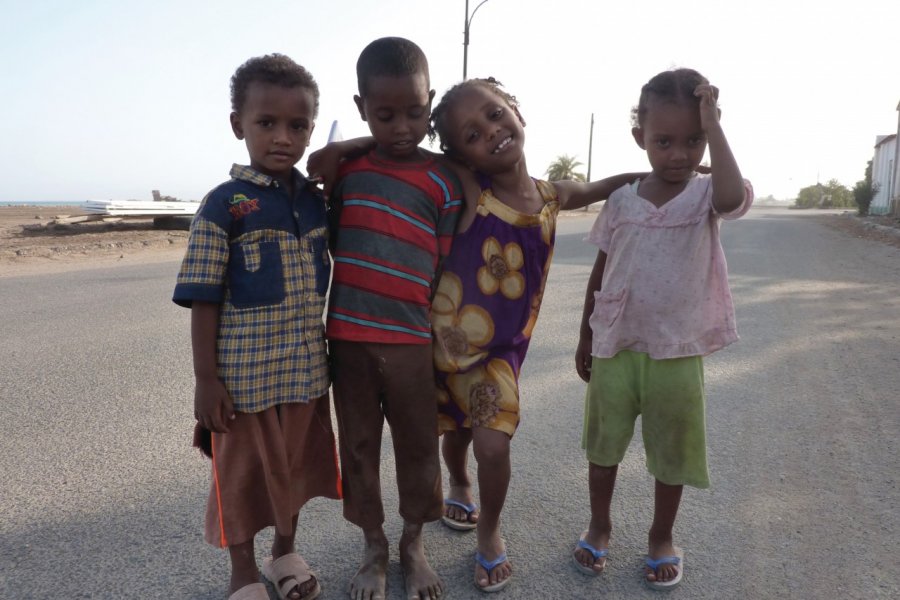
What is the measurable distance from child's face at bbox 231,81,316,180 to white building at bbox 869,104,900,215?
3044cm

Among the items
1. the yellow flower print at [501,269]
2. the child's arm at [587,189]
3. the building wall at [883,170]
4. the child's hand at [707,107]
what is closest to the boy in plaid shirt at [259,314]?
the yellow flower print at [501,269]

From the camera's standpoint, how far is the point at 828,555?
2242mm

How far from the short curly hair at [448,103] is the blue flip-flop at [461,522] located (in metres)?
1.30

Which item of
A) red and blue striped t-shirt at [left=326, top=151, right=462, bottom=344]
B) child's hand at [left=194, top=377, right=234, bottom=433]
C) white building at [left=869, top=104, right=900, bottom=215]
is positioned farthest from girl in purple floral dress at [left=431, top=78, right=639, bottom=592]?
white building at [left=869, top=104, right=900, bottom=215]

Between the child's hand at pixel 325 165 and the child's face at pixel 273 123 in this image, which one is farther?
the child's hand at pixel 325 165

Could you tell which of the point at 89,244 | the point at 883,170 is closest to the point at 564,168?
the point at 883,170

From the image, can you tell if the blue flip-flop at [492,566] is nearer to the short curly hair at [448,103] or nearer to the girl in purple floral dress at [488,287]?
the girl in purple floral dress at [488,287]

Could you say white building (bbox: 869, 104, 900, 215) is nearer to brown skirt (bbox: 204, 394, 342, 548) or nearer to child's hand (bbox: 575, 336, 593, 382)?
child's hand (bbox: 575, 336, 593, 382)

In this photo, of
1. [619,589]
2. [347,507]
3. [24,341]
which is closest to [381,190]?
[347,507]

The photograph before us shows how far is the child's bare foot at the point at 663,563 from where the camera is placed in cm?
213

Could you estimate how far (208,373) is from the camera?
1874 mm

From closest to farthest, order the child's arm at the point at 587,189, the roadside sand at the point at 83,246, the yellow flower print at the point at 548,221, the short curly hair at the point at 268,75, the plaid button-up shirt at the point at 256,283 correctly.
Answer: the plaid button-up shirt at the point at 256,283, the short curly hair at the point at 268,75, the yellow flower print at the point at 548,221, the child's arm at the point at 587,189, the roadside sand at the point at 83,246

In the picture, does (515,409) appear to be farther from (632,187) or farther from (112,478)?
(112,478)

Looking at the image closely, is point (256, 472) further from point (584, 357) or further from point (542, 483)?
point (542, 483)
